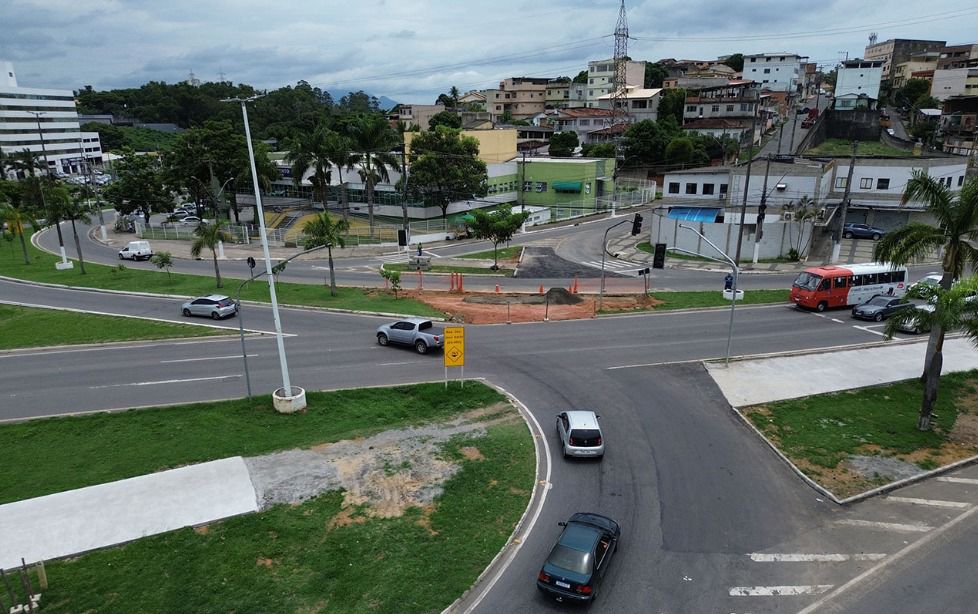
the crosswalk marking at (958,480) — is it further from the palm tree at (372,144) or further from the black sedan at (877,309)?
the palm tree at (372,144)

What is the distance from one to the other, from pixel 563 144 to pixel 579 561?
97.8m

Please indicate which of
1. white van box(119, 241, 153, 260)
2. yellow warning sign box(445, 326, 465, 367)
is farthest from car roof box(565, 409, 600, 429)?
white van box(119, 241, 153, 260)

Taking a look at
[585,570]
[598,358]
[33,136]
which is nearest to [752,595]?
[585,570]

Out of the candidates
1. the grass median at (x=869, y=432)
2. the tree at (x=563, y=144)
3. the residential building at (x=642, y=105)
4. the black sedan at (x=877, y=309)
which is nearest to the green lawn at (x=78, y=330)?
the grass median at (x=869, y=432)

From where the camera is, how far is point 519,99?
15350 centimetres

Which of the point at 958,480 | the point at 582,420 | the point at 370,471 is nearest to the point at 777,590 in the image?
the point at 582,420

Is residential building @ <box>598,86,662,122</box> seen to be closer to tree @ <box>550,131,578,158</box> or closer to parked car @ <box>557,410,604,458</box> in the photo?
tree @ <box>550,131,578,158</box>

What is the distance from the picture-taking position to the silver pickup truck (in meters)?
29.0

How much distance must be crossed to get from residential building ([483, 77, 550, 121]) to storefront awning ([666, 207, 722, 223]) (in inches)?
3736

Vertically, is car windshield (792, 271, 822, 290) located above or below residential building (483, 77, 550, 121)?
below

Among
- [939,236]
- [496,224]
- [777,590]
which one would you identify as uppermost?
[939,236]

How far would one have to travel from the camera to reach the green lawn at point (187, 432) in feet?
59.4

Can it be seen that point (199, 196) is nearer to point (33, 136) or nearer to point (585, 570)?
point (585, 570)

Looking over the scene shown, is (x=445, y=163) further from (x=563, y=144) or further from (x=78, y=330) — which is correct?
(x=78, y=330)
